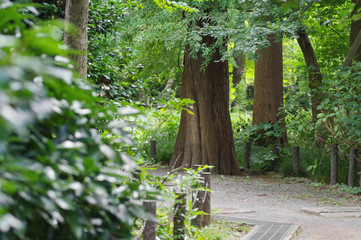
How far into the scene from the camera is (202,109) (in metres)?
12.6

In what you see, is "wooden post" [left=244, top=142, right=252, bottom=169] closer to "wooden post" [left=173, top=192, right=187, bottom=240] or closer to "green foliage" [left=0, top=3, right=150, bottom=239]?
"wooden post" [left=173, top=192, right=187, bottom=240]

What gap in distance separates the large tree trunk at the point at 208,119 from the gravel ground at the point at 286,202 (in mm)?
678

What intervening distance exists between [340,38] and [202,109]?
651cm

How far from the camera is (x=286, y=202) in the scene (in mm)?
9188

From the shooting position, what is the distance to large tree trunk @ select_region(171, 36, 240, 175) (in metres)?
12.5

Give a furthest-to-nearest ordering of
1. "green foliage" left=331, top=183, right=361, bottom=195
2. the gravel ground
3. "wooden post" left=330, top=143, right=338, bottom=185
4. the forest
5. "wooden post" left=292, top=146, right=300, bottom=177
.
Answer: "wooden post" left=292, top=146, right=300, bottom=177 → "wooden post" left=330, top=143, right=338, bottom=185 → "green foliage" left=331, top=183, right=361, bottom=195 → the gravel ground → the forest

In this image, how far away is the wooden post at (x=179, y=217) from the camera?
14.0 ft

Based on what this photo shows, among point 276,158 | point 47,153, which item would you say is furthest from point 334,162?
point 47,153

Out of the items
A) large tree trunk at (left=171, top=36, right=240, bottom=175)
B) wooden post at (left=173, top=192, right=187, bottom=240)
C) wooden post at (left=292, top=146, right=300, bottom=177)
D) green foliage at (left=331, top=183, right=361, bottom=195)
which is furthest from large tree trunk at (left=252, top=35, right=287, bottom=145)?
wooden post at (left=173, top=192, right=187, bottom=240)

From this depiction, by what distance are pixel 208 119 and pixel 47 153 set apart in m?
11.2

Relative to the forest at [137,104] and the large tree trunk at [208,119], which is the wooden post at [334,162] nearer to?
the forest at [137,104]

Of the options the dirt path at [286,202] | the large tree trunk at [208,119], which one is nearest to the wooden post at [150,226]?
the dirt path at [286,202]

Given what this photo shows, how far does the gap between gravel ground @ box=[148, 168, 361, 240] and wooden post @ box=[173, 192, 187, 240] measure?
2038mm

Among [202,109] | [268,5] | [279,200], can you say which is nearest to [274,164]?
[202,109]
